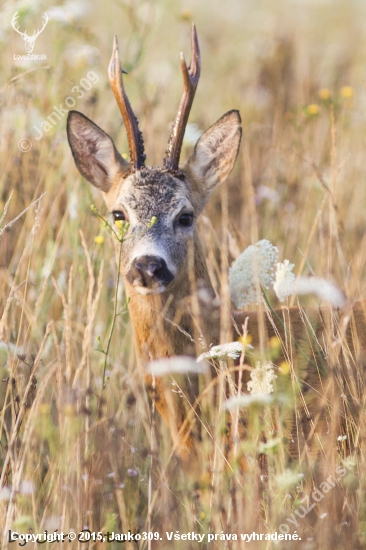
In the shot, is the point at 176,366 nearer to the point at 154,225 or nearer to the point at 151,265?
the point at 151,265

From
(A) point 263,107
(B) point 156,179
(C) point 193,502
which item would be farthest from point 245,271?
(A) point 263,107

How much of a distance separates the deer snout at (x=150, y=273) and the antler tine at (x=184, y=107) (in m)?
0.79

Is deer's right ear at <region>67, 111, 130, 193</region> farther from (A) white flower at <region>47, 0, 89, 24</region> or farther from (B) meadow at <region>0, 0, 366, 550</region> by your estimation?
(A) white flower at <region>47, 0, 89, 24</region>

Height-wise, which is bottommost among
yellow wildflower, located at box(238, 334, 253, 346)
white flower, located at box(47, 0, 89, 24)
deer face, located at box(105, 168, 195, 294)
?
yellow wildflower, located at box(238, 334, 253, 346)

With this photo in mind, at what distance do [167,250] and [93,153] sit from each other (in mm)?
1042

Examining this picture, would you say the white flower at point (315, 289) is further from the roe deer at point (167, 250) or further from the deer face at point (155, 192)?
the deer face at point (155, 192)

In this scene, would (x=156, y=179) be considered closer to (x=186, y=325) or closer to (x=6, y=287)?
(x=186, y=325)

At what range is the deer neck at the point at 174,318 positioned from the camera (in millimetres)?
3906

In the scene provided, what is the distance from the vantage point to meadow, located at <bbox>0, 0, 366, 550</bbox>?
2.90 metres

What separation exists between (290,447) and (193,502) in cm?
59

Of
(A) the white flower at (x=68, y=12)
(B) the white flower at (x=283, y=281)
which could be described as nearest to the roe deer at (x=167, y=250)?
(B) the white flower at (x=283, y=281)

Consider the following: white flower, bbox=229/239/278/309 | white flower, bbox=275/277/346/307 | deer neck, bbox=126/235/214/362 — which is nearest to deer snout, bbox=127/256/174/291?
deer neck, bbox=126/235/214/362

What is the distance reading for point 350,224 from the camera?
6.26m

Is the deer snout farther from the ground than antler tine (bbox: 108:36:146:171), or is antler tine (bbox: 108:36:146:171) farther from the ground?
antler tine (bbox: 108:36:146:171)
